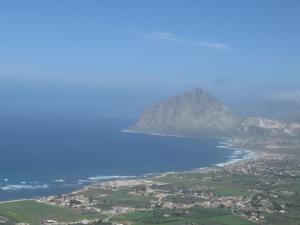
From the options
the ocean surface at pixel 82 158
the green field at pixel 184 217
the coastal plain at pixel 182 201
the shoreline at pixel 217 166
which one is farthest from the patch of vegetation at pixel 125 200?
the ocean surface at pixel 82 158

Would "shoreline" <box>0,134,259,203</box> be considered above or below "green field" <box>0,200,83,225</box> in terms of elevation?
above

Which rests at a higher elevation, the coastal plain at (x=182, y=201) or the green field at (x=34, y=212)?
the coastal plain at (x=182, y=201)

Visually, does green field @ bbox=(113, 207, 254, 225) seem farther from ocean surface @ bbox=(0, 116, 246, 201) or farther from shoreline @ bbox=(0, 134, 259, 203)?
ocean surface @ bbox=(0, 116, 246, 201)

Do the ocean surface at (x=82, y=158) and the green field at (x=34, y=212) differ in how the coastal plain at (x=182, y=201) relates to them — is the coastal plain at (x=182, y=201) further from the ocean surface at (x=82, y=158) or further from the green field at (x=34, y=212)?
the ocean surface at (x=82, y=158)

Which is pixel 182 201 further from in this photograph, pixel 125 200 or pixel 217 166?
pixel 217 166

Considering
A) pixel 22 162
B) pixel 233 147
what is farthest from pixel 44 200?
pixel 233 147

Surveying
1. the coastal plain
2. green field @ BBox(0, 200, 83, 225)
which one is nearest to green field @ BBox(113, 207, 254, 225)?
the coastal plain
